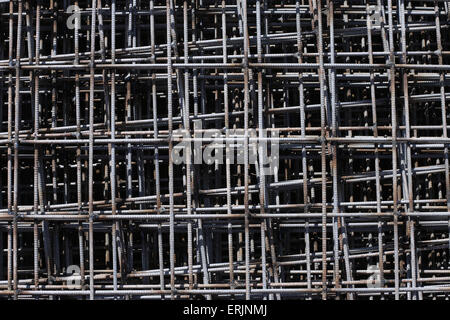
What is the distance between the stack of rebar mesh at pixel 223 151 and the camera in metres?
5.32

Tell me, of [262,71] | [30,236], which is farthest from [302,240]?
[30,236]

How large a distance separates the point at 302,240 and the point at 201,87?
6.82ft

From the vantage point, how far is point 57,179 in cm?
573

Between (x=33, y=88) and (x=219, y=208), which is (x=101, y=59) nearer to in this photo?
(x=33, y=88)

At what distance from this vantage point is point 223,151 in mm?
5684

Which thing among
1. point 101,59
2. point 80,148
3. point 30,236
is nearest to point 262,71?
point 101,59

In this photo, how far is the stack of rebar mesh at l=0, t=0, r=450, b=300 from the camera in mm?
5324

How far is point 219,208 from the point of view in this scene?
17.5 ft
